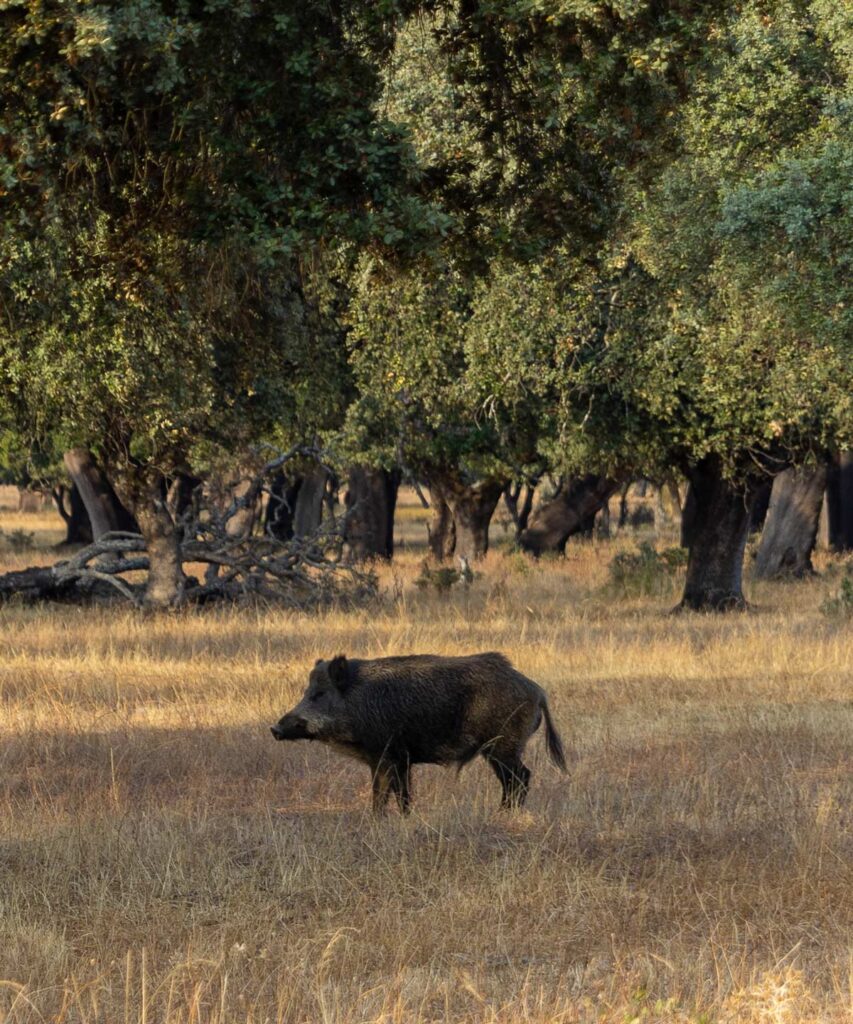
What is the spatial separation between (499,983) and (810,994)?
1.36m

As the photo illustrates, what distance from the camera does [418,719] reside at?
9.63m

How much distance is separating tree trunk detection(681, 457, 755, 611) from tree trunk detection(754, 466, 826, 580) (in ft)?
25.2

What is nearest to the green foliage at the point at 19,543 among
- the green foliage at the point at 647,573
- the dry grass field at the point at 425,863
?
the green foliage at the point at 647,573

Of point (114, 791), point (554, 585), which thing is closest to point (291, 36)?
point (114, 791)

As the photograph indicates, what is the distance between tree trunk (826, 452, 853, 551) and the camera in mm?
40500

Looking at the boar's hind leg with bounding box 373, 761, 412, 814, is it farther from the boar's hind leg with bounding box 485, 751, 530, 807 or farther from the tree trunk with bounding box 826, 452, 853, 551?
the tree trunk with bounding box 826, 452, 853, 551

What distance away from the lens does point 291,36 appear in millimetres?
9242

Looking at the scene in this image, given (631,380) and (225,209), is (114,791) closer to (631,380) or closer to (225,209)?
(225,209)

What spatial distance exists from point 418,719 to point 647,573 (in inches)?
764

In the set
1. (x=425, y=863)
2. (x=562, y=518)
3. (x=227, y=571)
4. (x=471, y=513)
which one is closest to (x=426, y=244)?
(x=425, y=863)

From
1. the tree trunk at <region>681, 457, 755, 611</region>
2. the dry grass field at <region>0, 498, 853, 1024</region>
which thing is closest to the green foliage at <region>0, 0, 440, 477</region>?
the dry grass field at <region>0, 498, 853, 1024</region>

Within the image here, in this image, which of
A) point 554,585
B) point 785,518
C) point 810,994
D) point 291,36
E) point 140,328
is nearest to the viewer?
point 810,994

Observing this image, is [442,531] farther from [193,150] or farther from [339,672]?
[193,150]

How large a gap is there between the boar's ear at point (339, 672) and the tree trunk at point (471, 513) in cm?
2557
